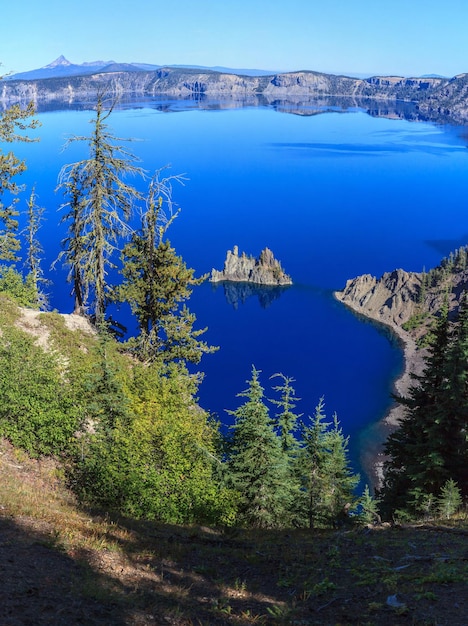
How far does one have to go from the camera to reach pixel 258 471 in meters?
21.2

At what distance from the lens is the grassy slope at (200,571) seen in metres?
9.38

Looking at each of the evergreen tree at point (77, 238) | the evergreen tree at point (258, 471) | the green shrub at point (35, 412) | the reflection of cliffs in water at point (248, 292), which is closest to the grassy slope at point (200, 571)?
the green shrub at point (35, 412)

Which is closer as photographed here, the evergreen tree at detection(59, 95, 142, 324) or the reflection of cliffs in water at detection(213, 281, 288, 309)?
the evergreen tree at detection(59, 95, 142, 324)

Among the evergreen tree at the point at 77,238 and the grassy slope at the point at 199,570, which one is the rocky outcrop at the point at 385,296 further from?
the grassy slope at the point at 199,570

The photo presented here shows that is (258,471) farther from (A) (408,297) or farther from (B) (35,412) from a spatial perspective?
(A) (408,297)

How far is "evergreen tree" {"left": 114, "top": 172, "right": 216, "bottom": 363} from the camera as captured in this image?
29.1m

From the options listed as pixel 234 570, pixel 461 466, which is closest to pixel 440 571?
pixel 234 570

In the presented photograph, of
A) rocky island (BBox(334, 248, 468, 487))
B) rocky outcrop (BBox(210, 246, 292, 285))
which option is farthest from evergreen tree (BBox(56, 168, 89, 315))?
rocky outcrop (BBox(210, 246, 292, 285))

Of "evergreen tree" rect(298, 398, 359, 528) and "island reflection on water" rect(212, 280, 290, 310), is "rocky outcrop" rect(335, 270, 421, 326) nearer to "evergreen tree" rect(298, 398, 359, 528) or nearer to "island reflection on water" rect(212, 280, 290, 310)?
"island reflection on water" rect(212, 280, 290, 310)

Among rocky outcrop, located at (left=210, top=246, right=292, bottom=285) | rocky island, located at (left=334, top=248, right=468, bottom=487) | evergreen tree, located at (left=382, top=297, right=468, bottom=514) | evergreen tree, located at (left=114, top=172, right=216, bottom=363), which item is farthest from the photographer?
rocky outcrop, located at (left=210, top=246, right=292, bottom=285)

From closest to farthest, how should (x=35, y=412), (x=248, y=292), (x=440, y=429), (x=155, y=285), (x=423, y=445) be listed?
1. (x=35, y=412)
2. (x=440, y=429)
3. (x=423, y=445)
4. (x=155, y=285)
5. (x=248, y=292)

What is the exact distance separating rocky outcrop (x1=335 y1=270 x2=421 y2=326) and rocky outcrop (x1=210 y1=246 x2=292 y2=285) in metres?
21.4

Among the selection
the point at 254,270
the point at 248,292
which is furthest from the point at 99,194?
the point at 254,270

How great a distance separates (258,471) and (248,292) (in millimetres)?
140208
